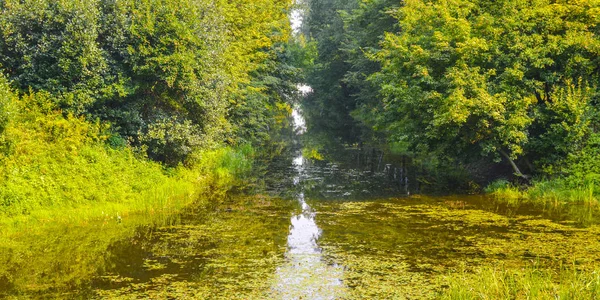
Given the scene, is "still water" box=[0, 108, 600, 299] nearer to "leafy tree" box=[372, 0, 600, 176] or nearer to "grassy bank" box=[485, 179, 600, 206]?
"grassy bank" box=[485, 179, 600, 206]

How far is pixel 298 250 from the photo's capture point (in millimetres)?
11227

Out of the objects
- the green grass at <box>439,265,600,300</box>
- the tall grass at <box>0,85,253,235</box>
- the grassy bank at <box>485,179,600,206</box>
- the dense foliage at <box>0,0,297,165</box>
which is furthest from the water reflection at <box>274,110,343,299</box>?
the grassy bank at <box>485,179,600,206</box>

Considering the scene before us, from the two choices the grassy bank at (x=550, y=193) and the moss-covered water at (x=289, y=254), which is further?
the grassy bank at (x=550, y=193)

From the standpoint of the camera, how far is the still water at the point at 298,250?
8625 millimetres

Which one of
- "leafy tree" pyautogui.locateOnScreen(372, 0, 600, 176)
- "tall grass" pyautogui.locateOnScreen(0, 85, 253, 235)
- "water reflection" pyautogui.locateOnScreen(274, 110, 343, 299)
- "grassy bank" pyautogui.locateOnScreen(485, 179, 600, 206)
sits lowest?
"water reflection" pyautogui.locateOnScreen(274, 110, 343, 299)

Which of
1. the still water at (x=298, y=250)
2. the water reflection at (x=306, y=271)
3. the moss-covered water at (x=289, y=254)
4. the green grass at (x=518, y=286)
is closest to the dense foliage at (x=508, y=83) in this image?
the still water at (x=298, y=250)

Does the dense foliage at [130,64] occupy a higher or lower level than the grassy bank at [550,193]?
higher

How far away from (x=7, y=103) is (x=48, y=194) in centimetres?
257

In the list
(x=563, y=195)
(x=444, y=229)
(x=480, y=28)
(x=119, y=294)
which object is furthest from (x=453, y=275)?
(x=480, y=28)

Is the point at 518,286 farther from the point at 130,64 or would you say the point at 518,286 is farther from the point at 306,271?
the point at 130,64

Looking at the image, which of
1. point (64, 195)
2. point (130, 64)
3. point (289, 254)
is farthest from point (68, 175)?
point (289, 254)

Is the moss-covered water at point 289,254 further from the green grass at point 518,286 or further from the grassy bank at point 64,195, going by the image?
the green grass at point 518,286

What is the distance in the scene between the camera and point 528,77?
18.5 m

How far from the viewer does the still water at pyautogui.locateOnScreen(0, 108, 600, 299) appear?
340 inches
